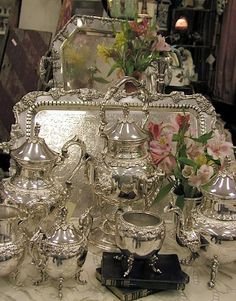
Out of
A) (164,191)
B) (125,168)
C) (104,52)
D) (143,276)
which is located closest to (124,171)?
(125,168)

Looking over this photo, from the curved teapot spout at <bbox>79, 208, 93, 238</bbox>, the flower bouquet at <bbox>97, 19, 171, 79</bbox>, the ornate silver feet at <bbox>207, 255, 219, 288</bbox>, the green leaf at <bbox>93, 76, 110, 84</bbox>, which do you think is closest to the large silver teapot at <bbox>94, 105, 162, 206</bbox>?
the curved teapot spout at <bbox>79, 208, 93, 238</bbox>

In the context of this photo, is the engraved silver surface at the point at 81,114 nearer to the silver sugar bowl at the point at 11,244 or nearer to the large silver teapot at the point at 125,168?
the large silver teapot at the point at 125,168

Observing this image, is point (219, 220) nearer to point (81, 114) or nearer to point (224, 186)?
point (224, 186)

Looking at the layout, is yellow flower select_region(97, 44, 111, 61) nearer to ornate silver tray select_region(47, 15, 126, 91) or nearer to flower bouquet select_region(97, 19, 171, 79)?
flower bouquet select_region(97, 19, 171, 79)

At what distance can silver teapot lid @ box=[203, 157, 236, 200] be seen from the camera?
3.27ft

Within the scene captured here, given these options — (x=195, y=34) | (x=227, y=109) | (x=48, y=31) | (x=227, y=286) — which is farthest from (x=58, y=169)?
(x=195, y=34)

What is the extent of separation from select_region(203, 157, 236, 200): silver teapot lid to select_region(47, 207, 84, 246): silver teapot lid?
0.90 ft

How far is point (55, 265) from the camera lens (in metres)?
0.91

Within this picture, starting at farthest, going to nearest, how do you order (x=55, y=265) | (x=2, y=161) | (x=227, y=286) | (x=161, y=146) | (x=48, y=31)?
(x=48, y=31) → (x=2, y=161) → (x=161, y=146) → (x=227, y=286) → (x=55, y=265)

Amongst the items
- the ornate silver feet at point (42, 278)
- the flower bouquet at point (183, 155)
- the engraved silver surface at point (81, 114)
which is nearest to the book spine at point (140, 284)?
the ornate silver feet at point (42, 278)

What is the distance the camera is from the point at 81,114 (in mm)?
1345

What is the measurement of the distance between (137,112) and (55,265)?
58cm

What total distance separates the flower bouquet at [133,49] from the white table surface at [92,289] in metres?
0.65

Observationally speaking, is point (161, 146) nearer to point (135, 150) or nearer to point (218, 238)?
point (135, 150)
